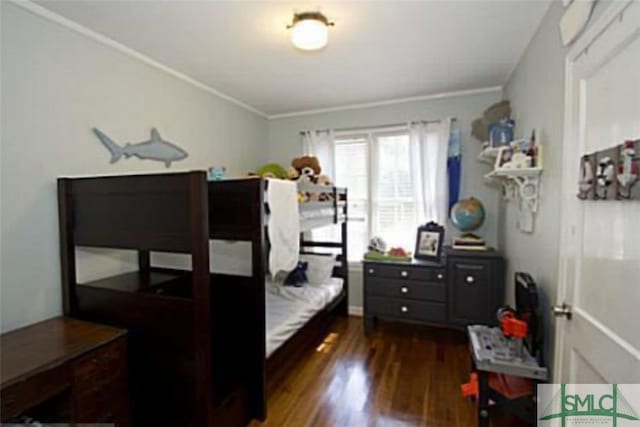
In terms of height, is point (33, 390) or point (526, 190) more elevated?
point (526, 190)

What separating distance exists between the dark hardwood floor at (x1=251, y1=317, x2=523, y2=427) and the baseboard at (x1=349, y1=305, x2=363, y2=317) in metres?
0.50

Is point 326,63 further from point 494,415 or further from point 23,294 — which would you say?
point 494,415

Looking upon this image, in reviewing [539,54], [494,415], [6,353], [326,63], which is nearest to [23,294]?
[6,353]

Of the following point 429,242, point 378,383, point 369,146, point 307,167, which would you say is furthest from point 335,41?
point 378,383

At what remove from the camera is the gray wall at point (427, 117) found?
337 cm

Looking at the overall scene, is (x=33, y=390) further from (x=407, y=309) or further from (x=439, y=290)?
(x=439, y=290)

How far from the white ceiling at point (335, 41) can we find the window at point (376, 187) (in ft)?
2.20

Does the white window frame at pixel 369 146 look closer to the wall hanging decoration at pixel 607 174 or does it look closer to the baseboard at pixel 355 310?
the baseboard at pixel 355 310

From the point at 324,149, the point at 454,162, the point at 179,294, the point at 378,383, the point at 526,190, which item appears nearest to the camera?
the point at 526,190

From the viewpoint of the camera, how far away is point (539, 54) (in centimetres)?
209

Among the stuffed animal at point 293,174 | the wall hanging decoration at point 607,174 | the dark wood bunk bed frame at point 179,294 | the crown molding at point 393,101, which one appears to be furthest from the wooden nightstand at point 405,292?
the wall hanging decoration at point 607,174

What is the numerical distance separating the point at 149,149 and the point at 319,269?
1987 millimetres

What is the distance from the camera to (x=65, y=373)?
56.6 inches

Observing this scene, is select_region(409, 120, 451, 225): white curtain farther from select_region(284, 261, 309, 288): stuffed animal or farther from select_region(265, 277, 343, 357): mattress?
select_region(284, 261, 309, 288): stuffed animal
